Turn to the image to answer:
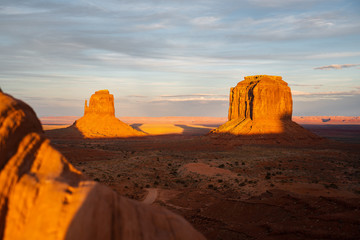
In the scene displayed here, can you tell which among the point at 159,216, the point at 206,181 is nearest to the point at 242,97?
the point at 206,181

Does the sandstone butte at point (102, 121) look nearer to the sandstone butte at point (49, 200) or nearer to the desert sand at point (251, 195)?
the desert sand at point (251, 195)

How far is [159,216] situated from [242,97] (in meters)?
76.5

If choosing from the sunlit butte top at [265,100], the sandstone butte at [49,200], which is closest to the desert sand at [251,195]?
the sandstone butte at [49,200]

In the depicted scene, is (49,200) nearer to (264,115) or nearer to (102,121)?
(264,115)

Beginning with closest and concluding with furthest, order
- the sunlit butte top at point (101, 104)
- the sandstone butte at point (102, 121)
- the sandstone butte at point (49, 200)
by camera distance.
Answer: the sandstone butte at point (49, 200)
the sandstone butte at point (102, 121)
the sunlit butte top at point (101, 104)

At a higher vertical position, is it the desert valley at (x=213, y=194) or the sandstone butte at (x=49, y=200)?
the sandstone butte at (x=49, y=200)

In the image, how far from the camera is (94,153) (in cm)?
4228

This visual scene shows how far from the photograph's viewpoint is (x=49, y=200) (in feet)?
18.0

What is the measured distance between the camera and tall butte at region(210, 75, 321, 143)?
66125 mm

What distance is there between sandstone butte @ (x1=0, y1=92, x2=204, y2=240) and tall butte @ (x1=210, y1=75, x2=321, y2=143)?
5967 centimetres

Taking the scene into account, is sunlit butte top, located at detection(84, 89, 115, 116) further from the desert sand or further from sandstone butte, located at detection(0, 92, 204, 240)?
sandstone butte, located at detection(0, 92, 204, 240)

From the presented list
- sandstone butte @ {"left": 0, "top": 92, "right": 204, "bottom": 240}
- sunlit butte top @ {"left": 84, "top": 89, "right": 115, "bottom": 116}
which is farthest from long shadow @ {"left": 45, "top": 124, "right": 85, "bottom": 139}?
sandstone butte @ {"left": 0, "top": 92, "right": 204, "bottom": 240}

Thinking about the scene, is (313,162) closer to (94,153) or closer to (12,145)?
(94,153)

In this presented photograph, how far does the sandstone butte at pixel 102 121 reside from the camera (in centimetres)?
9089
